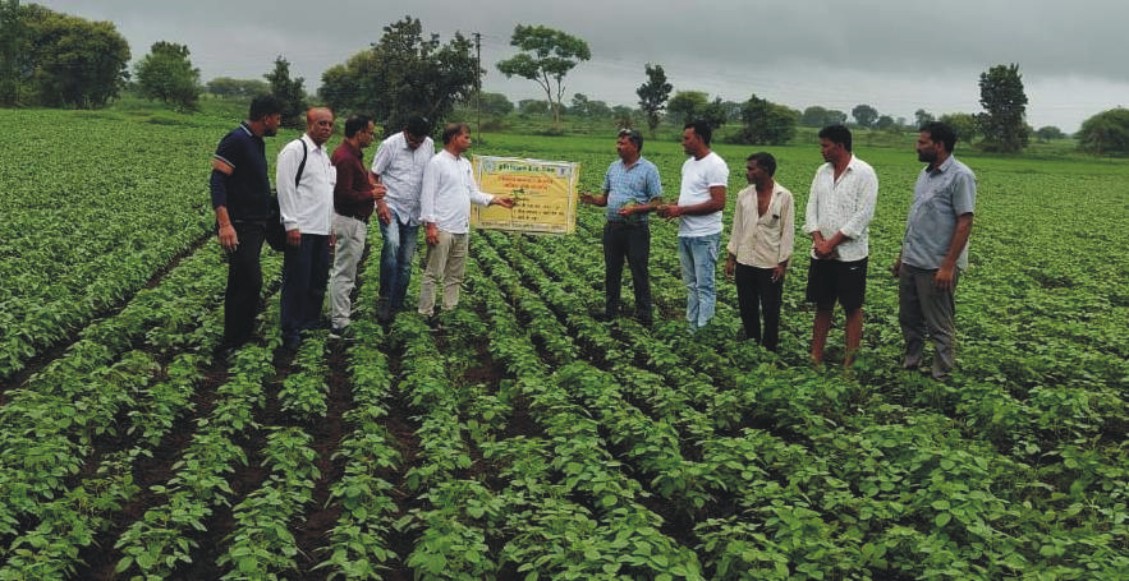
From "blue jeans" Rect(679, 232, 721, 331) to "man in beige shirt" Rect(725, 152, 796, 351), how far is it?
1.13 ft

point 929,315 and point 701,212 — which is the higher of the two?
point 701,212

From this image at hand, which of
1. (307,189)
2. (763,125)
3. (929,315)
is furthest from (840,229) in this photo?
(763,125)

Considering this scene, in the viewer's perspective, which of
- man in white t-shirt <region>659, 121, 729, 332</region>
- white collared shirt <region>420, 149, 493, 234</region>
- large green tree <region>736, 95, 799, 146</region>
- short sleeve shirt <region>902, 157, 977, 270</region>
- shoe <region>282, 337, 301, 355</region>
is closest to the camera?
short sleeve shirt <region>902, 157, 977, 270</region>

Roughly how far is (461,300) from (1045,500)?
736 cm

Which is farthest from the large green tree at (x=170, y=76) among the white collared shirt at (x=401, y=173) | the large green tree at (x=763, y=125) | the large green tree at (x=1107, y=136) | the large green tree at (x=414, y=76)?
the large green tree at (x=1107, y=136)

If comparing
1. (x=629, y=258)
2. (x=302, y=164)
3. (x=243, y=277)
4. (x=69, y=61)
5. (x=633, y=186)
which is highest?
(x=69, y=61)

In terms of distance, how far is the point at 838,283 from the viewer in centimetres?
816

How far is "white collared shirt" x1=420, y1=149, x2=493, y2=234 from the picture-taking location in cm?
926

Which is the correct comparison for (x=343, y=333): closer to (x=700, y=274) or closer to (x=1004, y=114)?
(x=700, y=274)

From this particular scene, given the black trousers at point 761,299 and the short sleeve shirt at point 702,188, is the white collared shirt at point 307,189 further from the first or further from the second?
the black trousers at point 761,299

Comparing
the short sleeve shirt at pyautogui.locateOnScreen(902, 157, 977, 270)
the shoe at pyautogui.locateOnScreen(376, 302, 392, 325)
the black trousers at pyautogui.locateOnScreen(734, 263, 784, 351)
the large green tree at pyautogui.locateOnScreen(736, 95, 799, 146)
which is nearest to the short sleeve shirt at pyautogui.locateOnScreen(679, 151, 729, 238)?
the black trousers at pyautogui.locateOnScreen(734, 263, 784, 351)

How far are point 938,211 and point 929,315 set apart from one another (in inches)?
37.7

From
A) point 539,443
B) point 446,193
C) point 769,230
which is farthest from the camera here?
point 446,193

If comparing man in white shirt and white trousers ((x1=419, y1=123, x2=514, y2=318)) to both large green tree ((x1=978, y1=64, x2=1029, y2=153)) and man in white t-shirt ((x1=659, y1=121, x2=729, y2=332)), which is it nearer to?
man in white t-shirt ((x1=659, y1=121, x2=729, y2=332))
